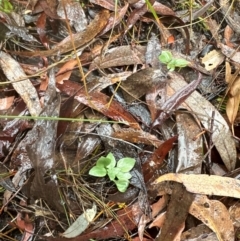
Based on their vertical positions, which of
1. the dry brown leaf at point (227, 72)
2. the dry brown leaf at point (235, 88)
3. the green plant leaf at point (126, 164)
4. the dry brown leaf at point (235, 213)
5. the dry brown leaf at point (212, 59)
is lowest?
the dry brown leaf at point (235, 213)

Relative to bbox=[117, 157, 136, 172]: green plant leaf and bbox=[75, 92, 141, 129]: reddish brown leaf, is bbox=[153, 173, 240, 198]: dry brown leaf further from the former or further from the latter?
bbox=[75, 92, 141, 129]: reddish brown leaf

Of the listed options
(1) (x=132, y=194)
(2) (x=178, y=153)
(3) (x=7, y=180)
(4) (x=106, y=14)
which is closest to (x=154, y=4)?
(4) (x=106, y=14)

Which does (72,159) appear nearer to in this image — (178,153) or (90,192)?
Result: (90,192)

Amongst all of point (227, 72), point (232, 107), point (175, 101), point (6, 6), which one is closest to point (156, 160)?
point (175, 101)

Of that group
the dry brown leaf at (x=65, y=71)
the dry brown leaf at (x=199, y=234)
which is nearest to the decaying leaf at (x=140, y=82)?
the dry brown leaf at (x=65, y=71)

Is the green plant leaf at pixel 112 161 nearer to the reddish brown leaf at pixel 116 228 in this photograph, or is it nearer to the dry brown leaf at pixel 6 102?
the reddish brown leaf at pixel 116 228

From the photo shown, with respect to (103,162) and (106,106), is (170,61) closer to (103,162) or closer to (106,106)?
(106,106)

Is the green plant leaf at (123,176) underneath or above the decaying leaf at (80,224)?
above
